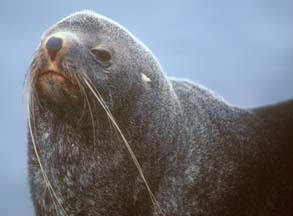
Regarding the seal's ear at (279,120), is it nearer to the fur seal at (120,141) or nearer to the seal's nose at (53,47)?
the fur seal at (120,141)

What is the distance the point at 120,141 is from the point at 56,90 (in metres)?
0.42

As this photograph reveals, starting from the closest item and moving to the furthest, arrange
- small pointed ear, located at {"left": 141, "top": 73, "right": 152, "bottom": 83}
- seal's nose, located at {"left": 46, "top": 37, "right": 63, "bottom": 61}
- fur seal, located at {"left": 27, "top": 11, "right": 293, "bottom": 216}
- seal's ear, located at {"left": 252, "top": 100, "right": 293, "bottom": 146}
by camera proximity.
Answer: seal's nose, located at {"left": 46, "top": 37, "right": 63, "bottom": 61}, fur seal, located at {"left": 27, "top": 11, "right": 293, "bottom": 216}, small pointed ear, located at {"left": 141, "top": 73, "right": 152, "bottom": 83}, seal's ear, located at {"left": 252, "top": 100, "right": 293, "bottom": 146}

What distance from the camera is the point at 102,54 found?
281 centimetres

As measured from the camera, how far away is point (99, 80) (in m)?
2.77

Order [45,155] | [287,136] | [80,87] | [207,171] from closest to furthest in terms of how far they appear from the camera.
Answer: [80,87] < [45,155] < [207,171] < [287,136]

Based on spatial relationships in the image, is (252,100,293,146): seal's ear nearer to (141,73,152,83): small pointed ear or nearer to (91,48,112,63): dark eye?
(141,73,152,83): small pointed ear

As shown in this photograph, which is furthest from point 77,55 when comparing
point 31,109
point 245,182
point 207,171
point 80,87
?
point 245,182

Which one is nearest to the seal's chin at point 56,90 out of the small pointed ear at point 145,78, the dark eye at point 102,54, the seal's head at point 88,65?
the seal's head at point 88,65

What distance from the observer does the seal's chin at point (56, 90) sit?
103 inches

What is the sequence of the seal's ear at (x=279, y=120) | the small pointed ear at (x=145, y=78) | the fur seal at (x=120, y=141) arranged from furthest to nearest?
the seal's ear at (x=279, y=120) → the small pointed ear at (x=145, y=78) → the fur seal at (x=120, y=141)

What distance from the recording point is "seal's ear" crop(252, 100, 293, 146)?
3.35 metres

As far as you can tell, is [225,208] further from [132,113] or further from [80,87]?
[80,87]

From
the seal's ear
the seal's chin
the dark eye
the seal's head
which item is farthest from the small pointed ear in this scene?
the seal's ear

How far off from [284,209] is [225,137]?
0.48 m
